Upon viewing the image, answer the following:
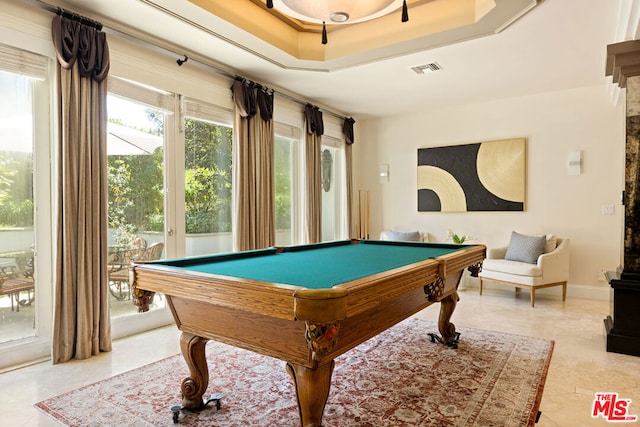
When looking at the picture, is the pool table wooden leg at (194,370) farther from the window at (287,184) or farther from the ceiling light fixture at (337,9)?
the window at (287,184)

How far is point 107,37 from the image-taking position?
321 cm

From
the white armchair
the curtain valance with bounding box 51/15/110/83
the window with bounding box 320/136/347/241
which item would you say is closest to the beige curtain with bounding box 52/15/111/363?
the curtain valance with bounding box 51/15/110/83

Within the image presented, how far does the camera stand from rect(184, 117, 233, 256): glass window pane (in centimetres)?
402

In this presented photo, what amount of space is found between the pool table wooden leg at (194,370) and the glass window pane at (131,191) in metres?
1.66

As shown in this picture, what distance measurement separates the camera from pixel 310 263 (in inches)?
91.8

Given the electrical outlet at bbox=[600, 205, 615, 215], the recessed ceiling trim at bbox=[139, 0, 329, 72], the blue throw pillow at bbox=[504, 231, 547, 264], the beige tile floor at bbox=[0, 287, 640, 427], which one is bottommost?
the beige tile floor at bbox=[0, 287, 640, 427]

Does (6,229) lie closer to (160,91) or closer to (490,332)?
(160,91)

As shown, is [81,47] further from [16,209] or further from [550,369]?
[550,369]

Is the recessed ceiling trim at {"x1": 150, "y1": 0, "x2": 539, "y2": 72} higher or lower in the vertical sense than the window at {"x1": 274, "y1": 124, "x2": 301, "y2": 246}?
higher

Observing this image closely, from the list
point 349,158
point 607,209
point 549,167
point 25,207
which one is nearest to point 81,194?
point 25,207

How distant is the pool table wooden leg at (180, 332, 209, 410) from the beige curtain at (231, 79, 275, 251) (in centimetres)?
211

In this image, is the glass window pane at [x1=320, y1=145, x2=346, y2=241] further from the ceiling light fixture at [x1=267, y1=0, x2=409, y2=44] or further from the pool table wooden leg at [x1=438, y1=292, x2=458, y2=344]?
the ceiling light fixture at [x1=267, y1=0, x2=409, y2=44]

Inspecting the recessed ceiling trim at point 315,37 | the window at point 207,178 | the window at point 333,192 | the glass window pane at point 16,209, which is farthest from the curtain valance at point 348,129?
the glass window pane at point 16,209

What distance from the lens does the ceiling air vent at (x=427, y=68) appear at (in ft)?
13.6
